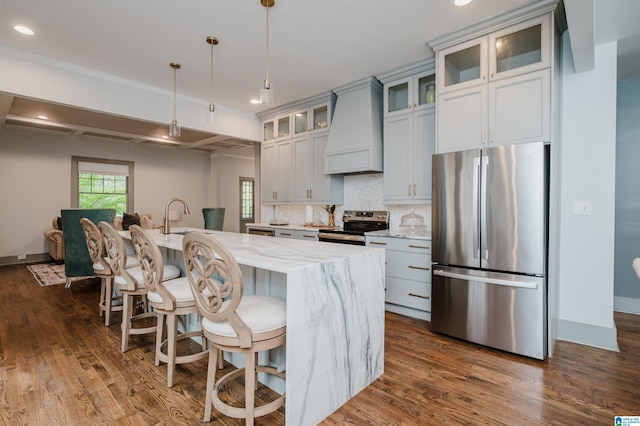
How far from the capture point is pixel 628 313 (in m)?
3.43

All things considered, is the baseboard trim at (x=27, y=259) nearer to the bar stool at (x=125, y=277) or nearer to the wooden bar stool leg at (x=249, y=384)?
the bar stool at (x=125, y=277)

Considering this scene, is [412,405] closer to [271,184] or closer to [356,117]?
[356,117]

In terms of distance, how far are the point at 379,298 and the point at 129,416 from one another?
5.17 feet

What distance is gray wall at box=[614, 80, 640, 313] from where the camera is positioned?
3422mm

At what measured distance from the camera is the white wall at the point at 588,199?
2641 mm

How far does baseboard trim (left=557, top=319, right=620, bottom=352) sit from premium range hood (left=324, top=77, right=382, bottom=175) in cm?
241

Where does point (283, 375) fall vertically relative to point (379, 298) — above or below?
below

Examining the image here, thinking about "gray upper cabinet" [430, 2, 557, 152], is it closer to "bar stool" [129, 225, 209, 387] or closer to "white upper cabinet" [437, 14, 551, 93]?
"white upper cabinet" [437, 14, 551, 93]

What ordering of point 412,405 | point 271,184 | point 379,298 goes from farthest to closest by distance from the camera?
point 271,184, point 379,298, point 412,405

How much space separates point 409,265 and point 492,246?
908 millimetres

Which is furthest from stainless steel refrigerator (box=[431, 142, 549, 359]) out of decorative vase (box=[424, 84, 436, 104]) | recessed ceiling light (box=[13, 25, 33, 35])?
recessed ceiling light (box=[13, 25, 33, 35])

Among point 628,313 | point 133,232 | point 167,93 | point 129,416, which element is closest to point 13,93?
point 167,93

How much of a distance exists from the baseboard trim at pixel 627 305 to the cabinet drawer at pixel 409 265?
2.24 metres

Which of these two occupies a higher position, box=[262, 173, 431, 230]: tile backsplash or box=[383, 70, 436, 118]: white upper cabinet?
box=[383, 70, 436, 118]: white upper cabinet
